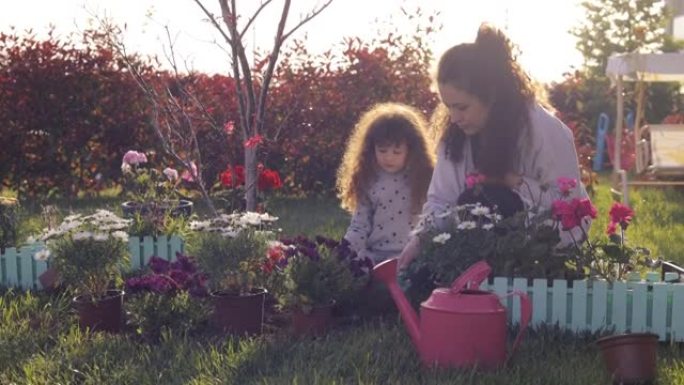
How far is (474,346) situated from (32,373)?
1.46 meters

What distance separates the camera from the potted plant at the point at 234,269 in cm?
346

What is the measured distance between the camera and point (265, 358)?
305 centimetres

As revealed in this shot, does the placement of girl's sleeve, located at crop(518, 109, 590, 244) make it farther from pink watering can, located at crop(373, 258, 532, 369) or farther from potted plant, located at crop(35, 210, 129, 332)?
potted plant, located at crop(35, 210, 129, 332)

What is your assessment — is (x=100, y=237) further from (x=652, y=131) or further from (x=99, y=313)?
(x=652, y=131)

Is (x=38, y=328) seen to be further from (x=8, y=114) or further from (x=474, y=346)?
(x=8, y=114)

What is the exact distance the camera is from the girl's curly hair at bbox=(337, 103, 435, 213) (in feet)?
14.3

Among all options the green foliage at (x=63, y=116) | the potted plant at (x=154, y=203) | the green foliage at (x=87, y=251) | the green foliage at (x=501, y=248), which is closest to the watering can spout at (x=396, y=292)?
the green foliage at (x=501, y=248)

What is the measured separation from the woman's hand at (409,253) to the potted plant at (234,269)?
62 cm

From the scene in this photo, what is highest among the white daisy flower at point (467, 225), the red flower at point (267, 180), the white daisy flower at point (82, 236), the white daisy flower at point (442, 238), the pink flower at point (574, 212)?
the red flower at point (267, 180)

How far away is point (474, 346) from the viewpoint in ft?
9.32

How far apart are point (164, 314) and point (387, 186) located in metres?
1.46

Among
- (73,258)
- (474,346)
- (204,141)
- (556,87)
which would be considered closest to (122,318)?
(73,258)

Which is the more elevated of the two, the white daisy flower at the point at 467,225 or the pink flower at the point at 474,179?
the pink flower at the point at 474,179

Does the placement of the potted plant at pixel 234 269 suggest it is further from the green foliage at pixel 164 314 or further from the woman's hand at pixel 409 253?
the woman's hand at pixel 409 253
